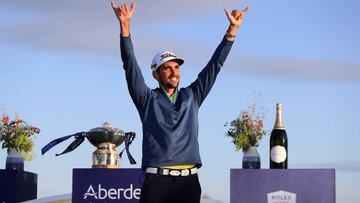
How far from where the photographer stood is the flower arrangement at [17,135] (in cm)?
1244

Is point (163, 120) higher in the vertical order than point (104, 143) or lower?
higher

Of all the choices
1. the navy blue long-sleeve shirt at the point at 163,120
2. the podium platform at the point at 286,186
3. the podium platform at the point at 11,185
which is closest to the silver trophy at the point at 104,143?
the podium platform at the point at 11,185

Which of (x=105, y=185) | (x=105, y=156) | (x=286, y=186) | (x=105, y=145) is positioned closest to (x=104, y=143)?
(x=105, y=145)

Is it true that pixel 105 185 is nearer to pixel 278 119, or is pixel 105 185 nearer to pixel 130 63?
pixel 278 119

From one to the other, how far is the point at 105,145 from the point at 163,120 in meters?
3.51

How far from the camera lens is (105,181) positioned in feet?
34.1

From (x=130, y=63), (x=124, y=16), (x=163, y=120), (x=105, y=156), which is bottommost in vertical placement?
(x=105, y=156)

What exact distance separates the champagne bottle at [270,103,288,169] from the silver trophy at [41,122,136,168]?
197 cm

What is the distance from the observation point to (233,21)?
25.3ft

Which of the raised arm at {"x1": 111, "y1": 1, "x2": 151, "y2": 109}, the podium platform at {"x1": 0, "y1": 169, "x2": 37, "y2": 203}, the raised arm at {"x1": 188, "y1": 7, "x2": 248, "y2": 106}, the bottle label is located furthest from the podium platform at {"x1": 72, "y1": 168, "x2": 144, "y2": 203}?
the raised arm at {"x1": 111, "y1": 1, "x2": 151, "y2": 109}

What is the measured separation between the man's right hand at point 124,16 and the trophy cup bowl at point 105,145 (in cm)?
357

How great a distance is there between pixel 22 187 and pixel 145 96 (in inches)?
221

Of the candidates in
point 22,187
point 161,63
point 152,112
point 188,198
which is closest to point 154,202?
point 188,198

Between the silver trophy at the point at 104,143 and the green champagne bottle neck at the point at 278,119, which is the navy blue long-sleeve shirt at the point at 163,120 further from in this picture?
the green champagne bottle neck at the point at 278,119
